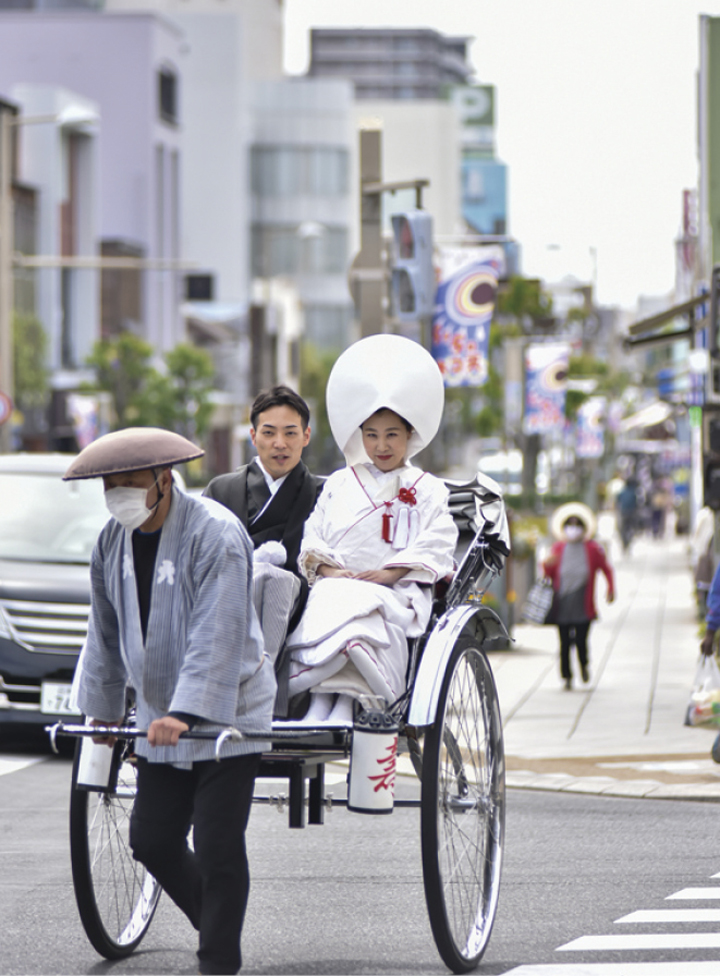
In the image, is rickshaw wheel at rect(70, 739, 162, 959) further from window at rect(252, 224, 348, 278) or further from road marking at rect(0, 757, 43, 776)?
window at rect(252, 224, 348, 278)

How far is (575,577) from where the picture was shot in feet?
54.5

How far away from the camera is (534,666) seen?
18234mm

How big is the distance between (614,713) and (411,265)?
4.11 m

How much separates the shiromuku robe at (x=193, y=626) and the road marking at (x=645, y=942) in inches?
66.2

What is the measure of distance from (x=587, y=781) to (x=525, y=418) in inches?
867

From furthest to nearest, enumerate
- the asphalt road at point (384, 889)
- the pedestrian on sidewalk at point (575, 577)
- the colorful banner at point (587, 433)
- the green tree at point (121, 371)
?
the green tree at point (121, 371)
the colorful banner at point (587, 433)
the pedestrian on sidewalk at point (575, 577)
the asphalt road at point (384, 889)

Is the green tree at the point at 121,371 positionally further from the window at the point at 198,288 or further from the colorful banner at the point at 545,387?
the colorful banner at the point at 545,387

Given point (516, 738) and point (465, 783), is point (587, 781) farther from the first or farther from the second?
point (465, 783)

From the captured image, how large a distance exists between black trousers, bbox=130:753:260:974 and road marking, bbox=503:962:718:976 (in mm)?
1180

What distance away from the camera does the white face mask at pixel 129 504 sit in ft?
15.7

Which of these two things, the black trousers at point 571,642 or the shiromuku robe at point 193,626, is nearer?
the shiromuku robe at point 193,626

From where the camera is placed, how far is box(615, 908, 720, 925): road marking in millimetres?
6395

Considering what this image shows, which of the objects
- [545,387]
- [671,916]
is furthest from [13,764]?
[545,387]

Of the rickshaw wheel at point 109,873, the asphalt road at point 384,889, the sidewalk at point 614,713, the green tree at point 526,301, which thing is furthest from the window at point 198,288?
the rickshaw wheel at point 109,873
